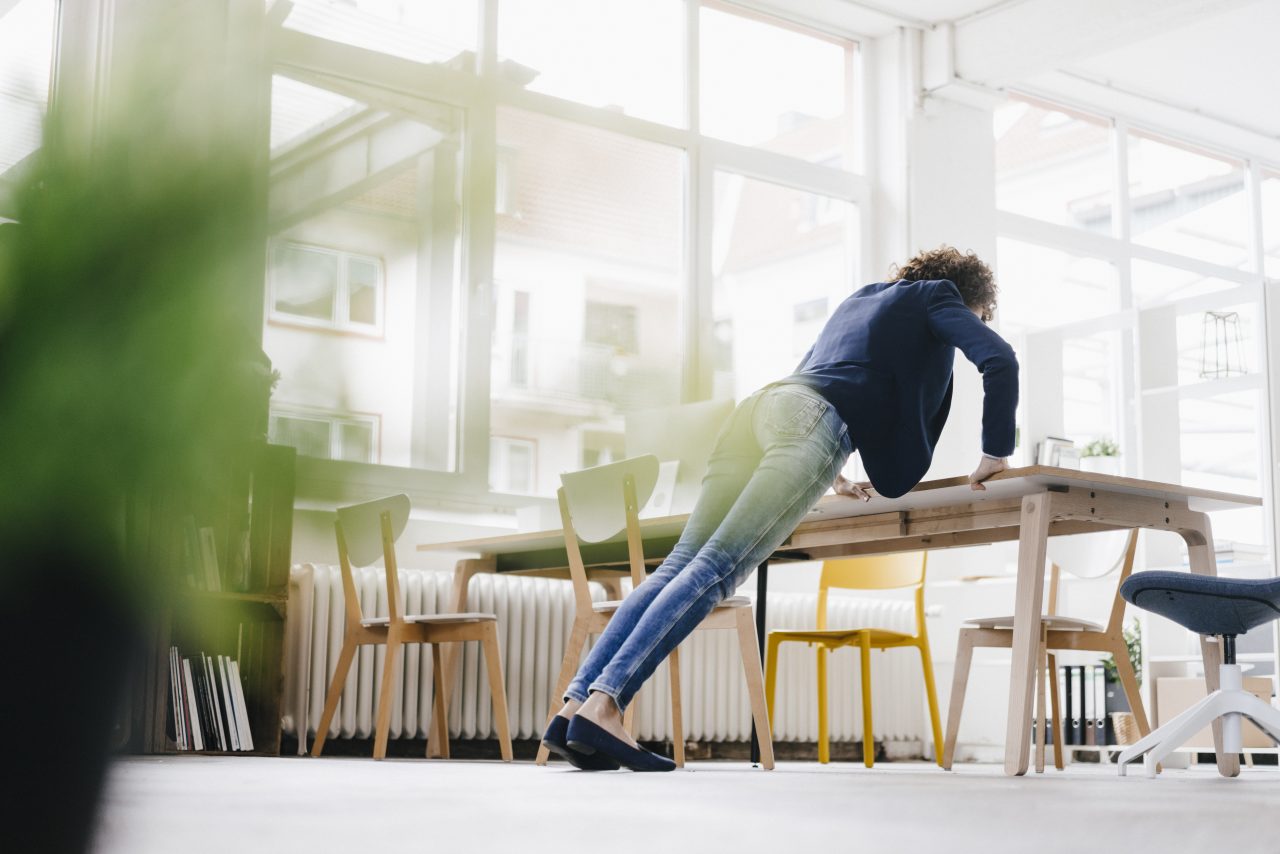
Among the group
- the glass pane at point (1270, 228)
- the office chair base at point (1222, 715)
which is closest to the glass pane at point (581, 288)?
the office chair base at point (1222, 715)

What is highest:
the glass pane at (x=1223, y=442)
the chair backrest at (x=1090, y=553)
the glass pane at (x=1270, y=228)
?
the glass pane at (x=1270, y=228)

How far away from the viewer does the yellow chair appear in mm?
4461

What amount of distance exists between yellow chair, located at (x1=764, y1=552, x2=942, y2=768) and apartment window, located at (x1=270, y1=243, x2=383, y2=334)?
3.98m

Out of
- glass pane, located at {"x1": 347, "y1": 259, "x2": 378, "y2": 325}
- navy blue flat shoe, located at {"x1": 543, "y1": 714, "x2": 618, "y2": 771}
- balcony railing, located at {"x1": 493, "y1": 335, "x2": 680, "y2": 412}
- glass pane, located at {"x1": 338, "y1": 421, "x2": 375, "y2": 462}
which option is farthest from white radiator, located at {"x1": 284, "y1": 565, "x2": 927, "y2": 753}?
glass pane, located at {"x1": 338, "y1": 421, "x2": 375, "y2": 462}

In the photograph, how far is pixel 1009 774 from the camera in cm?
302

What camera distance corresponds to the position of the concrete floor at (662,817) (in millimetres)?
1071

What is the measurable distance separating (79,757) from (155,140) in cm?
26

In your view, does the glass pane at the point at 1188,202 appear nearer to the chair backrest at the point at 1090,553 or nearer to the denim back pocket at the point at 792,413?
the chair backrest at the point at 1090,553

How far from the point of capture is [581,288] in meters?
5.78

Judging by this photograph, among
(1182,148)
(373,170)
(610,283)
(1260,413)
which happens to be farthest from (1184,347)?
(373,170)

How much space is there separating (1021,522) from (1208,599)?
1.52 ft

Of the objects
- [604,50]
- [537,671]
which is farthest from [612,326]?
[537,671]

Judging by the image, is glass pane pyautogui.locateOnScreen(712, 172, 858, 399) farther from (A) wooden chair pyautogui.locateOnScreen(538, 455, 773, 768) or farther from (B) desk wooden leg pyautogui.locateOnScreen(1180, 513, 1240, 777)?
(B) desk wooden leg pyautogui.locateOnScreen(1180, 513, 1240, 777)

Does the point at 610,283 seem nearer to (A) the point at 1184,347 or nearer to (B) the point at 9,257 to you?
(A) the point at 1184,347
